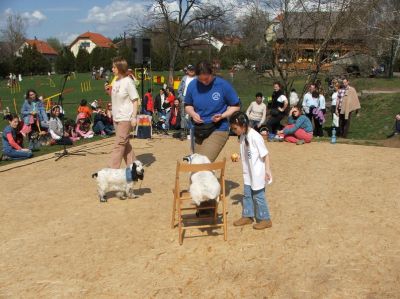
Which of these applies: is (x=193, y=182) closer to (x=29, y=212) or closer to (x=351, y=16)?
(x=29, y=212)

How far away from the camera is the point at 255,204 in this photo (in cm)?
562

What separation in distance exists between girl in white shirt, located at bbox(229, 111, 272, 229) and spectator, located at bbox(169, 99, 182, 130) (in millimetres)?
9086

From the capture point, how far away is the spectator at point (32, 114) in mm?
12664

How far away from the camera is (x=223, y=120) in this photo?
608 centimetres

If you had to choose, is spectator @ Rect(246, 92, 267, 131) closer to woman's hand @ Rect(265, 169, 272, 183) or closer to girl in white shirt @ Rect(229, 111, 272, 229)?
girl in white shirt @ Rect(229, 111, 272, 229)

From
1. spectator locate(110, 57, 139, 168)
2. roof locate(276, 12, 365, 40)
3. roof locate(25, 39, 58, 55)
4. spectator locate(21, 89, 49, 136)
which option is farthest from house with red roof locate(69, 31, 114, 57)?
spectator locate(110, 57, 139, 168)

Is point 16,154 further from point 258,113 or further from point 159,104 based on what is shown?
point 159,104

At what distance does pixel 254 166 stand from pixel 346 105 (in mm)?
9311

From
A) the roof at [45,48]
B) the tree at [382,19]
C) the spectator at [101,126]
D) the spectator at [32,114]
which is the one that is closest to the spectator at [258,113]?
the tree at [382,19]

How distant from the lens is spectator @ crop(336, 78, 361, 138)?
13688 millimetres

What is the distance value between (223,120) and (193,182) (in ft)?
3.93

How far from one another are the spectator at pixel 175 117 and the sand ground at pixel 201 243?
6125 mm

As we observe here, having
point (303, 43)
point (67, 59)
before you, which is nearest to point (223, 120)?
point (303, 43)

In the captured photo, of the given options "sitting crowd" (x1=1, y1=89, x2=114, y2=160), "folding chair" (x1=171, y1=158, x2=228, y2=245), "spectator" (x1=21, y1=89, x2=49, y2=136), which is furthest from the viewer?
"spectator" (x1=21, y1=89, x2=49, y2=136)
